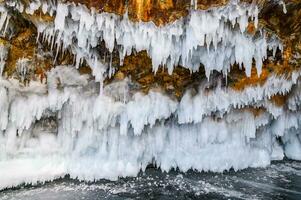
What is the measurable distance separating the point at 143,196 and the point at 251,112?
162 inches

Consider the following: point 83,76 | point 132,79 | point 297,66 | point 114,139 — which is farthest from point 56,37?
point 297,66

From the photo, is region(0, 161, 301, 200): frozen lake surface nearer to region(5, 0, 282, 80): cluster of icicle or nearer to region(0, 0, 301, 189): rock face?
region(0, 0, 301, 189): rock face

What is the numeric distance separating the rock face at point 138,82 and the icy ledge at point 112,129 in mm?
26

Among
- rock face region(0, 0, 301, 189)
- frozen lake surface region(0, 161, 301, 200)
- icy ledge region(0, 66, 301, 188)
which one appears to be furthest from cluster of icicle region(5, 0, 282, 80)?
frozen lake surface region(0, 161, 301, 200)

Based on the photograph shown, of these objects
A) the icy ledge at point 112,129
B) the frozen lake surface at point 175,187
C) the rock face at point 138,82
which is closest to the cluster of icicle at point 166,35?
the rock face at point 138,82

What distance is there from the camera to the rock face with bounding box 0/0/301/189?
7.42 meters

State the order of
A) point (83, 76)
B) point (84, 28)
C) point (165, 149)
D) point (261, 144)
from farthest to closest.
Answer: point (261, 144) < point (165, 149) < point (83, 76) < point (84, 28)

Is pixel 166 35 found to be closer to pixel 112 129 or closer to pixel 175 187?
pixel 112 129

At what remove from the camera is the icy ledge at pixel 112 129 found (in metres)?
8.39

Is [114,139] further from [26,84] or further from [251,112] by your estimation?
[251,112]

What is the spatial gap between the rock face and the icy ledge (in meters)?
0.03

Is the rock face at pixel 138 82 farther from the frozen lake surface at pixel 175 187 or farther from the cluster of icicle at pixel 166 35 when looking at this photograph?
the frozen lake surface at pixel 175 187

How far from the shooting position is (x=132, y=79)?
895 cm

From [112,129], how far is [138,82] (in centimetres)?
139
